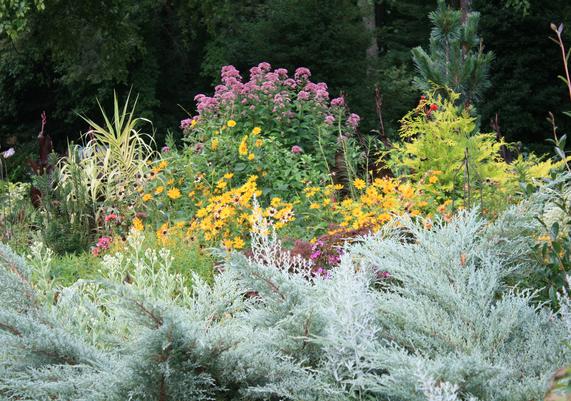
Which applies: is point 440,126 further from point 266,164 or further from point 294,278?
point 294,278

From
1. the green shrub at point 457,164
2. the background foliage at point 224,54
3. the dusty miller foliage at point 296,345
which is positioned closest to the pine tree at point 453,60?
the green shrub at point 457,164

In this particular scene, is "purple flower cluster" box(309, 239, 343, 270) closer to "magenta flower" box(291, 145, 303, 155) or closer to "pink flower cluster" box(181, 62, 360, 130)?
"magenta flower" box(291, 145, 303, 155)

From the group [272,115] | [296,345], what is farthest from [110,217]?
[296,345]

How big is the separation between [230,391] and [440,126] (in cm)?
316

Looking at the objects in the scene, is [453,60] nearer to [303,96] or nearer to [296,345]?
[303,96]

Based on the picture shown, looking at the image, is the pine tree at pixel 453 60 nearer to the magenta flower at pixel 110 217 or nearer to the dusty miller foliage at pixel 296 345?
the magenta flower at pixel 110 217

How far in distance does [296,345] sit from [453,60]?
721cm

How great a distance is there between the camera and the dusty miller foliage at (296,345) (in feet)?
6.33

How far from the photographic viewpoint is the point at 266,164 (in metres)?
6.41

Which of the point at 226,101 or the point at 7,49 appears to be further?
the point at 7,49

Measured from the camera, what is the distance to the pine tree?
8.73 metres

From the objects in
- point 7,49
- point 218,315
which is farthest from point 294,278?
point 7,49

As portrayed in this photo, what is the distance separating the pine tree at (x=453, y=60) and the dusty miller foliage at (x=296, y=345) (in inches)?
257

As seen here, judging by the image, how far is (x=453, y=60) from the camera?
8.84 meters
